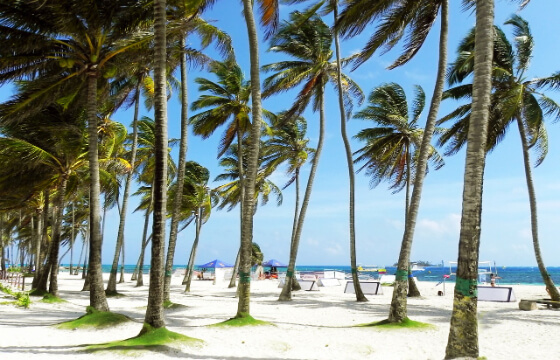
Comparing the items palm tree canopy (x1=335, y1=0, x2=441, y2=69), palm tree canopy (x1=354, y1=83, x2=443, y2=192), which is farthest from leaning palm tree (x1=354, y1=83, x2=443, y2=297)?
palm tree canopy (x1=335, y1=0, x2=441, y2=69)

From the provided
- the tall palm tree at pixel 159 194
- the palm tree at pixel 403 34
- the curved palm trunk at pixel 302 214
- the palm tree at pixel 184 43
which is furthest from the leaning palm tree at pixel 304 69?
the tall palm tree at pixel 159 194

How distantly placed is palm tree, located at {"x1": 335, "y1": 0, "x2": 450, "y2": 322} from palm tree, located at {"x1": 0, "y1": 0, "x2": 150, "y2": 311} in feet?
19.9

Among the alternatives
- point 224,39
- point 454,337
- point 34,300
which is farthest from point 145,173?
point 454,337

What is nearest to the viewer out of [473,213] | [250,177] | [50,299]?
[473,213]

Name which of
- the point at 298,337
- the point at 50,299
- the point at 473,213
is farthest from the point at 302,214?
the point at 473,213

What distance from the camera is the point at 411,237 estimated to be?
11.3 metres

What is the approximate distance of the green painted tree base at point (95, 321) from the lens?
406 inches

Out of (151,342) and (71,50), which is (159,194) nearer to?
(151,342)

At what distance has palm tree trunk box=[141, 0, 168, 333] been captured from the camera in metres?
8.60

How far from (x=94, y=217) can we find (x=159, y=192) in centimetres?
482

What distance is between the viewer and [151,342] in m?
8.05

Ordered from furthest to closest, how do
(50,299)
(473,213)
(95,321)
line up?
(50,299), (95,321), (473,213)

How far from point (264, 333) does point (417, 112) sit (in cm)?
1483

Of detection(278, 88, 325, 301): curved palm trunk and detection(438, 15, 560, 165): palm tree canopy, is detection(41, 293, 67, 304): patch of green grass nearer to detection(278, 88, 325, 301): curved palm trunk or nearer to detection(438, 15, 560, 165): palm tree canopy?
detection(278, 88, 325, 301): curved palm trunk
